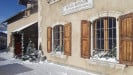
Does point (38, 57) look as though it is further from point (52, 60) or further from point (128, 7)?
point (128, 7)

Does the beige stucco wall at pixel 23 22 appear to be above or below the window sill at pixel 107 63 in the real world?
above

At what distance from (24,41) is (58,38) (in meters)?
4.61

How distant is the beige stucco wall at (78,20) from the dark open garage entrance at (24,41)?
1.80m

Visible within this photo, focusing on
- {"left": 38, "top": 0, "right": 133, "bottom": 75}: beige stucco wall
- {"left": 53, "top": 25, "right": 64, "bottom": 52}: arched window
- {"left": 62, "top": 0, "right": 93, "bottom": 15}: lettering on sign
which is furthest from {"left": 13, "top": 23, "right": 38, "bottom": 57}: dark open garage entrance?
{"left": 62, "top": 0, "right": 93, "bottom": 15}: lettering on sign

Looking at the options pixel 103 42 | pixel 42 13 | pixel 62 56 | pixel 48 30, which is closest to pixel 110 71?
pixel 103 42

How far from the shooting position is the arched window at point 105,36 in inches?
345

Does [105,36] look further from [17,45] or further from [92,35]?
[17,45]

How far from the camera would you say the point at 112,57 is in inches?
342

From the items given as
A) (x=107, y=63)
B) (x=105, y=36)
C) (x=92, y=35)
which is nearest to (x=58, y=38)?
(x=92, y=35)

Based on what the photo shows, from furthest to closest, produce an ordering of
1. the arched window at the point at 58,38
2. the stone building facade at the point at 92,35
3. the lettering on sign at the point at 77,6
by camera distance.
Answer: the arched window at the point at 58,38
the lettering on sign at the point at 77,6
the stone building facade at the point at 92,35

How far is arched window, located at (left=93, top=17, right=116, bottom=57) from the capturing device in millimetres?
8758

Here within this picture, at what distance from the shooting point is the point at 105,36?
9.15 metres

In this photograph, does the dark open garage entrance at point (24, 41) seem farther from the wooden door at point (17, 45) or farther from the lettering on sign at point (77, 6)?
the lettering on sign at point (77, 6)

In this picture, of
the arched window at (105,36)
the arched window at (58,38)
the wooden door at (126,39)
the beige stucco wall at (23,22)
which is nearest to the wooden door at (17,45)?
the beige stucco wall at (23,22)
